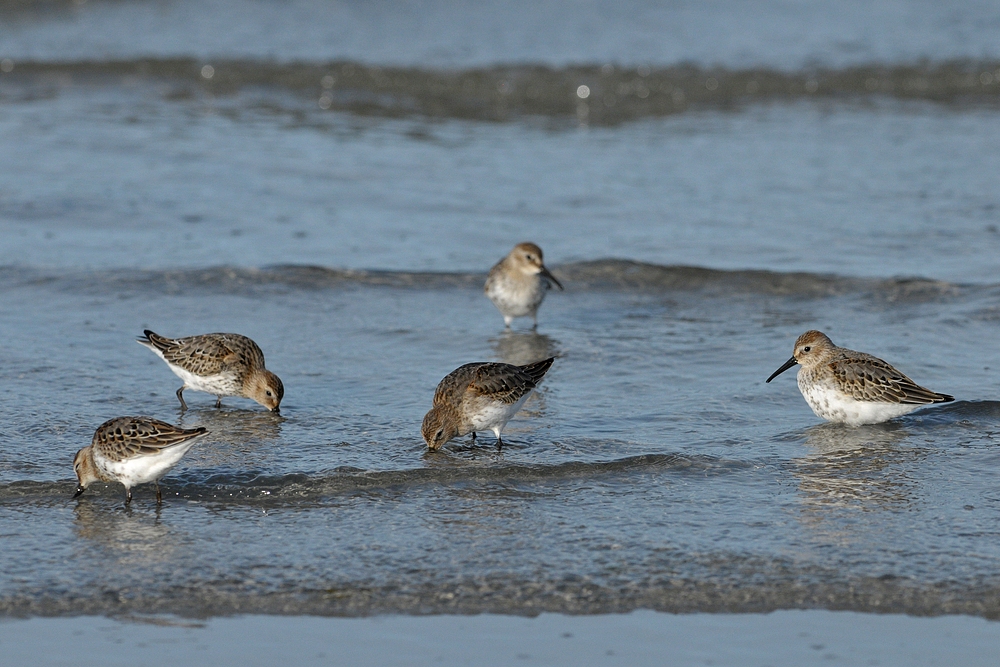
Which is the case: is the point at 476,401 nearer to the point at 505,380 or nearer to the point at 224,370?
the point at 505,380

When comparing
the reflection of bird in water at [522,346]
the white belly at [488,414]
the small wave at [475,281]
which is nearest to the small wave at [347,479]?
the white belly at [488,414]

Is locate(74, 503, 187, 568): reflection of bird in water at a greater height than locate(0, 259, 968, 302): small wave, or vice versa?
locate(0, 259, 968, 302): small wave

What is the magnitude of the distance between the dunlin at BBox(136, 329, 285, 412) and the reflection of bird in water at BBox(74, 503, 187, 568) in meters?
1.82

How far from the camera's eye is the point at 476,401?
25.8 ft

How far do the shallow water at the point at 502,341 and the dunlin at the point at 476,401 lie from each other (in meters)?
0.19

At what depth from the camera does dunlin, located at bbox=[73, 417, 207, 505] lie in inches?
267

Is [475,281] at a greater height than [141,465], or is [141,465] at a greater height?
[475,281]

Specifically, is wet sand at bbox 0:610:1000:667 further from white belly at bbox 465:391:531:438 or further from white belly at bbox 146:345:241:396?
white belly at bbox 146:345:241:396

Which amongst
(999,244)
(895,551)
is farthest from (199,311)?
(999,244)

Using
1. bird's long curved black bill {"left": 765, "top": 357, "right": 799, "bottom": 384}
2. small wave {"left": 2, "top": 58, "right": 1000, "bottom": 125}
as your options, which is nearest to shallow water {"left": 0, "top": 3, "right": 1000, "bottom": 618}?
bird's long curved black bill {"left": 765, "top": 357, "right": 799, "bottom": 384}

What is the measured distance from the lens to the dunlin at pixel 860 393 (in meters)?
8.18

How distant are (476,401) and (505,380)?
1.51ft

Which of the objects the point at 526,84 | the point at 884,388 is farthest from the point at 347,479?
the point at 526,84

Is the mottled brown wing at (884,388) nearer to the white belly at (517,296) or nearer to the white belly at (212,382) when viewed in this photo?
the white belly at (517,296)
